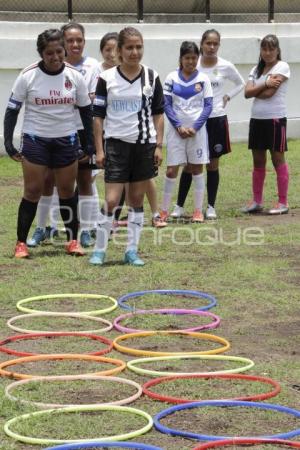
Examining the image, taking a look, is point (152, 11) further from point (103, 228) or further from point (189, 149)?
point (103, 228)

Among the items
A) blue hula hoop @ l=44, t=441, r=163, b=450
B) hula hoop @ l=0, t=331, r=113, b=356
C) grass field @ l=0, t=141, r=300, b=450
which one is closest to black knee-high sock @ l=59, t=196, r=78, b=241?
grass field @ l=0, t=141, r=300, b=450

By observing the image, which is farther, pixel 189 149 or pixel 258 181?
pixel 258 181

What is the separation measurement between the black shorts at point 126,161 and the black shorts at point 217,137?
301 centimetres

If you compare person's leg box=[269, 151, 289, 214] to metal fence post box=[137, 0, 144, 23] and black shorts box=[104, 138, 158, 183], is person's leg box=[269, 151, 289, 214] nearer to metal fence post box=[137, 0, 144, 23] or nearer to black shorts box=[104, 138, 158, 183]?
black shorts box=[104, 138, 158, 183]

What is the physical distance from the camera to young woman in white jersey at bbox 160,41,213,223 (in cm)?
1200

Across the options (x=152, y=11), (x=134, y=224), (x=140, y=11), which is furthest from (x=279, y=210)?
(x=152, y=11)

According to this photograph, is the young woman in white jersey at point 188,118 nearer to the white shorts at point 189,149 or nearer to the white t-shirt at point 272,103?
the white shorts at point 189,149

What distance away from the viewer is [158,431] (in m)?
5.55

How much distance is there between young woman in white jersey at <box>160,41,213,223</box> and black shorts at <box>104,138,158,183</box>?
250 cm

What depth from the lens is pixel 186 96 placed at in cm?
1206

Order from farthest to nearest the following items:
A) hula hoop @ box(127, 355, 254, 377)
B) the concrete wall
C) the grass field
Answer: the concrete wall, hula hoop @ box(127, 355, 254, 377), the grass field

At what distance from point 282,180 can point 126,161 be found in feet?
12.7

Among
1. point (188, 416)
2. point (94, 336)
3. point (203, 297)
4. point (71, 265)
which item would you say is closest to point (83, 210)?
point (71, 265)

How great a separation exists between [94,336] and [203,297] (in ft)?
4.97
